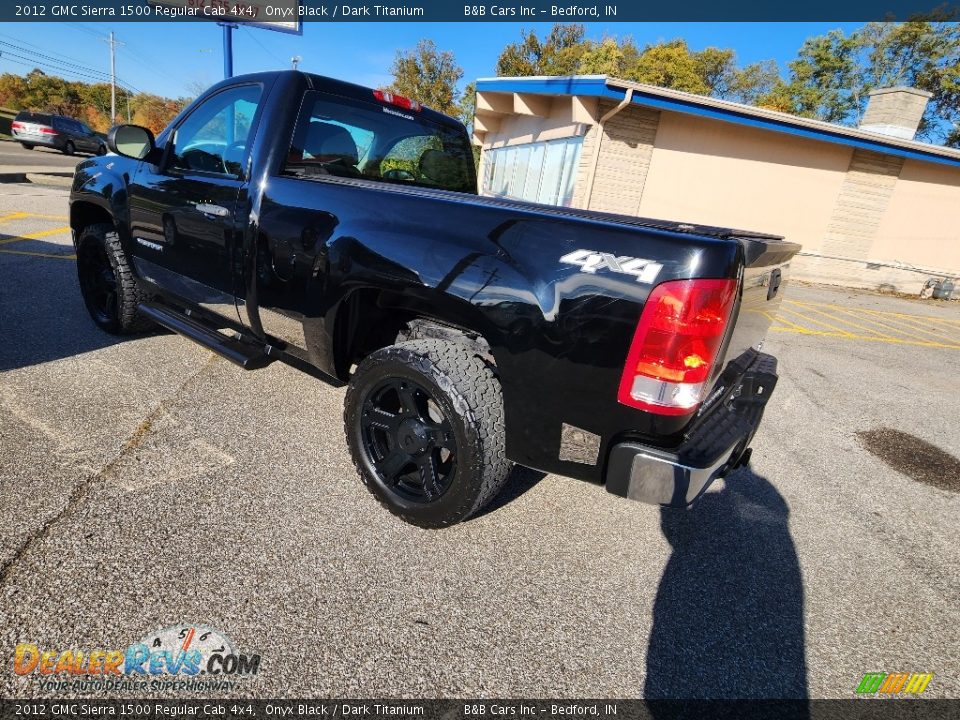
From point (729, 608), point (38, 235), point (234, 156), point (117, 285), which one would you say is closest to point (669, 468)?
point (729, 608)

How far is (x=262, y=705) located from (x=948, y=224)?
18.7 metres

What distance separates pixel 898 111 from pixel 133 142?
1811 centimetres

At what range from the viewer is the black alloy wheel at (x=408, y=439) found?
2268 mm

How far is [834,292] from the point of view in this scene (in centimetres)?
1327

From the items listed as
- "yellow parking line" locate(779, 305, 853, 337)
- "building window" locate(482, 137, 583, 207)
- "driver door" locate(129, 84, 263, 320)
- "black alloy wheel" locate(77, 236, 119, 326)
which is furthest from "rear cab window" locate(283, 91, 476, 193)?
"building window" locate(482, 137, 583, 207)

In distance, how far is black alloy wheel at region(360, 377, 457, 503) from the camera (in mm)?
2268

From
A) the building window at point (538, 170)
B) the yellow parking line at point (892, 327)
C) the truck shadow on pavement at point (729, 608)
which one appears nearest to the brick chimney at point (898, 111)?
the yellow parking line at point (892, 327)

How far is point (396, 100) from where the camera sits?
3318mm

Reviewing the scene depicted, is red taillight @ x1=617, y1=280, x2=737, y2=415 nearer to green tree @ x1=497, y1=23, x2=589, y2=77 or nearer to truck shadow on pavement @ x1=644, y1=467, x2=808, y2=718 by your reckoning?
truck shadow on pavement @ x1=644, y1=467, x2=808, y2=718

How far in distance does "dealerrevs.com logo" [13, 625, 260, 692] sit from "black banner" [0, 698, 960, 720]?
5cm

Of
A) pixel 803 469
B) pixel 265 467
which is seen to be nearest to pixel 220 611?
pixel 265 467

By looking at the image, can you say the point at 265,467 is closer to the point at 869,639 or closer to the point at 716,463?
the point at 716,463

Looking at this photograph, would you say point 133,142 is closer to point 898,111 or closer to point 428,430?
point 428,430
